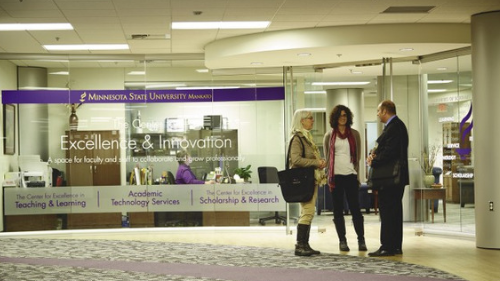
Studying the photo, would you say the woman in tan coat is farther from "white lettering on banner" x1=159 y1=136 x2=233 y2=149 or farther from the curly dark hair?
"white lettering on banner" x1=159 y1=136 x2=233 y2=149

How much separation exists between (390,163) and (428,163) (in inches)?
A: 172

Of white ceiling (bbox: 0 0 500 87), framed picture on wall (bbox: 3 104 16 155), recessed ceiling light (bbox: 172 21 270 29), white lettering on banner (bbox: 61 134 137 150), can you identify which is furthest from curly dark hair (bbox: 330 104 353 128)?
framed picture on wall (bbox: 3 104 16 155)

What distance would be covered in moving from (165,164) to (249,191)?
58.4 inches

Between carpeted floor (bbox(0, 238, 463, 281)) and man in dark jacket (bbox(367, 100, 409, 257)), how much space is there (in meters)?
0.40

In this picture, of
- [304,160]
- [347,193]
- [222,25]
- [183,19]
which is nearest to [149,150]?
[222,25]

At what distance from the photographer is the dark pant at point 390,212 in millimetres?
8422

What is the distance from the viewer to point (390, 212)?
845cm

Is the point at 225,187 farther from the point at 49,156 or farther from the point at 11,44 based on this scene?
the point at 11,44

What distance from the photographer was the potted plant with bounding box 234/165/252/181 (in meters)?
12.7

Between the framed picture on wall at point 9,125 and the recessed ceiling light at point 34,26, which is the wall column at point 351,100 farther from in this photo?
the recessed ceiling light at point 34,26

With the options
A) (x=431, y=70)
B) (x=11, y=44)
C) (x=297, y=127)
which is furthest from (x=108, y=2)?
(x=431, y=70)

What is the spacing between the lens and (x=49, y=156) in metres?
12.7

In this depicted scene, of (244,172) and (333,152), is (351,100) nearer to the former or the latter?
(244,172)

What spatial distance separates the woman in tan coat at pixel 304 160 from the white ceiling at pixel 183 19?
158cm
